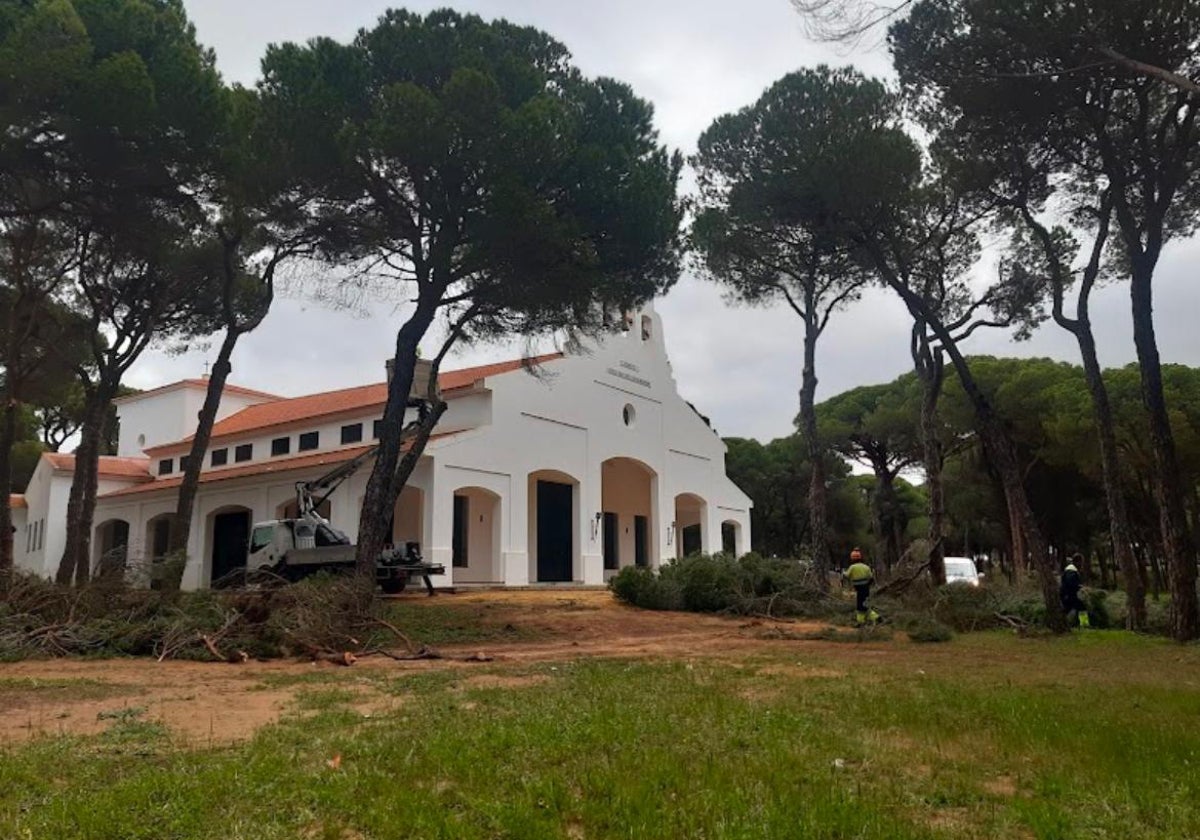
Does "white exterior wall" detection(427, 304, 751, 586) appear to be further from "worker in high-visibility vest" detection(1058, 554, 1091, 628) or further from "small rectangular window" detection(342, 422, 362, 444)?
"worker in high-visibility vest" detection(1058, 554, 1091, 628)

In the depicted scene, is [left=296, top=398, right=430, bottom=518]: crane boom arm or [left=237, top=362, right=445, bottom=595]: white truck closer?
[left=237, top=362, right=445, bottom=595]: white truck

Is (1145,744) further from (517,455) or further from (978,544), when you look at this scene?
(978,544)

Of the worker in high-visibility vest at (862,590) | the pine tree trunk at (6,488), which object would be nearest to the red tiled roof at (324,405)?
the pine tree trunk at (6,488)

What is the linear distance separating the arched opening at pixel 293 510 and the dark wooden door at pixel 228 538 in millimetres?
2271

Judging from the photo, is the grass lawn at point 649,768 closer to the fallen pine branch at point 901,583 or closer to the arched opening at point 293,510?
the fallen pine branch at point 901,583

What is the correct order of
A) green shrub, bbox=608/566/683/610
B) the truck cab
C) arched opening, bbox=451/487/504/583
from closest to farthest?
green shrub, bbox=608/566/683/610 < the truck cab < arched opening, bbox=451/487/504/583

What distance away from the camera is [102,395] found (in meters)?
20.3

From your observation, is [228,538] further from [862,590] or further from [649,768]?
[649,768]

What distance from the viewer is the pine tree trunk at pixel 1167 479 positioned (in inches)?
522

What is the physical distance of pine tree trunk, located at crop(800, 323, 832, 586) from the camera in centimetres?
2133

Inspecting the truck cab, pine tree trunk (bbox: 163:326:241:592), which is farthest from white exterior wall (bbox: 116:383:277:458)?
pine tree trunk (bbox: 163:326:241:592)

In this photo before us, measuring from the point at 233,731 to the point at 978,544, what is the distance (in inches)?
1919

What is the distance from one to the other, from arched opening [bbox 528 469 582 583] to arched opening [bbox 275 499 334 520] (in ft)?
20.1

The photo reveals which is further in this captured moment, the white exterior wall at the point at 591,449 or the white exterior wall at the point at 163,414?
the white exterior wall at the point at 163,414
